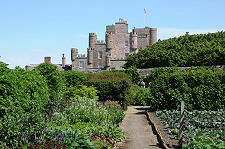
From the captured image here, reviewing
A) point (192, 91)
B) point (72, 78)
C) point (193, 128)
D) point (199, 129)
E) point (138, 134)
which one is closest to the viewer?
point (199, 129)

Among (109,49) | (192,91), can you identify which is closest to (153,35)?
(109,49)

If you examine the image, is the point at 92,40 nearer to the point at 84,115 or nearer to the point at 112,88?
the point at 112,88

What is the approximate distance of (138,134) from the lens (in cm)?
1065

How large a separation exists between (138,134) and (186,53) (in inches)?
1279

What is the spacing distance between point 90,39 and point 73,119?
54706mm

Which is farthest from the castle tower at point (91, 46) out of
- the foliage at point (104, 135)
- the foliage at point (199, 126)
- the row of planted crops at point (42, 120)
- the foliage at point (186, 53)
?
the foliage at point (104, 135)

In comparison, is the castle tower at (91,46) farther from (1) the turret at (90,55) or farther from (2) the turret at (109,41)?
(2) the turret at (109,41)

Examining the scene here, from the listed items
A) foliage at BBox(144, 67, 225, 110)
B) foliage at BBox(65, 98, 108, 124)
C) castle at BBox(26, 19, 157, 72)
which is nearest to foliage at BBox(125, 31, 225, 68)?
castle at BBox(26, 19, 157, 72)

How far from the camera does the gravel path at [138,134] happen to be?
9039 millimetres

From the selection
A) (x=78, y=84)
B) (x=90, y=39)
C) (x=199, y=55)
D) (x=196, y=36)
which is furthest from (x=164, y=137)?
(x=90, y=39)

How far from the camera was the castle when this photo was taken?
6084 centimetres

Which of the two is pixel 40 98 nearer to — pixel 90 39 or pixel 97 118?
pixel 97 118

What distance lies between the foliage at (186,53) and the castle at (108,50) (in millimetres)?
14293

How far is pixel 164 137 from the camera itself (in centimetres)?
941
